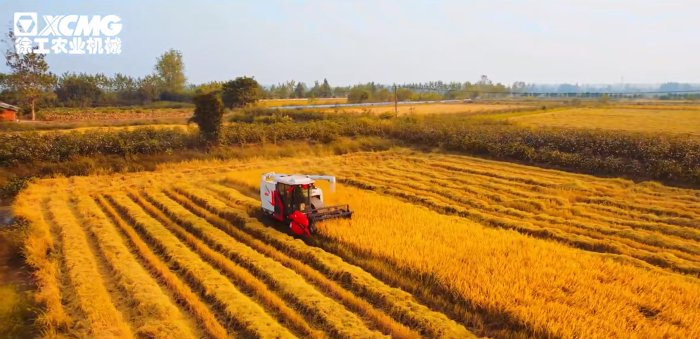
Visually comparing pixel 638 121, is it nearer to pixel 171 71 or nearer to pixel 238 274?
pixel 238 274

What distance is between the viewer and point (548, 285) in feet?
27.8

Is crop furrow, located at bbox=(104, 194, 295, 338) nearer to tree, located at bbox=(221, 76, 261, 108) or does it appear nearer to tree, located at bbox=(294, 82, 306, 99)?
tree, located at bbox=(221, 76, 261, 108)

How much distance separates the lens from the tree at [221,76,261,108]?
1941 inches

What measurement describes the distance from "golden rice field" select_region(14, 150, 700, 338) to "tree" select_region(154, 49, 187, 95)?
59047 millimetres

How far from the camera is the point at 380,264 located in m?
9.91

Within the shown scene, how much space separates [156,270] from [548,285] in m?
8.41

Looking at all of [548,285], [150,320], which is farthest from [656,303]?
[150,320]

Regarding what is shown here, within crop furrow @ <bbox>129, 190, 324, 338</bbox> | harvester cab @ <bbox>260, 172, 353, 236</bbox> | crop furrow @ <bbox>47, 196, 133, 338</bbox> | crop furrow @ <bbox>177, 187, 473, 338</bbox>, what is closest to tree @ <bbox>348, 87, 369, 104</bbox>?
crop furrow @ <bbox>129, 190, 324, 338</bbox>

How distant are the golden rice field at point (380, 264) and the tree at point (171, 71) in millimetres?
59047

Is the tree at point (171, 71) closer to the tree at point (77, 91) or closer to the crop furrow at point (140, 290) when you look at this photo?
the tree at point (77, 91)

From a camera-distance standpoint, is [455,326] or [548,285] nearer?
[455,326]

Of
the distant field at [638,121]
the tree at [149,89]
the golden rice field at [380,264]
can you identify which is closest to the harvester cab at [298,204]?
the golden rice field at [380,264]

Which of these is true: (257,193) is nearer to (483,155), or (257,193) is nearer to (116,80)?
(483,155)

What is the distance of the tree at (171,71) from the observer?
71562 mm
